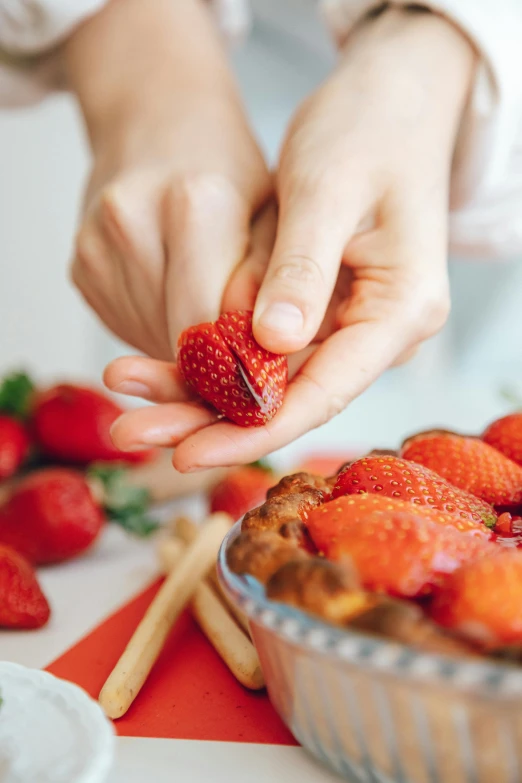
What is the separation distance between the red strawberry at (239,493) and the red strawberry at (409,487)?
442 mm

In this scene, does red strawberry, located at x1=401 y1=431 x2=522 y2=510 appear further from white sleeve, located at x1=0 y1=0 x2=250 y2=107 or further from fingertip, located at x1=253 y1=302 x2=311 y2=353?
white sleeve, located at x1=0 y1=0 x2=250 y2=107

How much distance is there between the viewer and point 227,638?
0.58m

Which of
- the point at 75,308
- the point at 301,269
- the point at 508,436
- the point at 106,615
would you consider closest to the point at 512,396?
the point at 508,436

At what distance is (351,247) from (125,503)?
17.2 inches

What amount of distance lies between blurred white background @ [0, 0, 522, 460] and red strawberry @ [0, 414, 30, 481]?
109 cm

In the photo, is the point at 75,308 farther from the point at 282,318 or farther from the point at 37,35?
the point at 282,318

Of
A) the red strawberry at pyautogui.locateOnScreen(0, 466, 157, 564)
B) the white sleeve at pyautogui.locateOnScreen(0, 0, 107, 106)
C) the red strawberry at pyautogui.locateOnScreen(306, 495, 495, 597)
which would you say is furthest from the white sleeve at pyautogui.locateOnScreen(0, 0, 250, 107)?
the red strawberry at pyautogui.locateOnScreen(306, 495, 495, 597)

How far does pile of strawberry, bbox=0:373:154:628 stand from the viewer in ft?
2.19

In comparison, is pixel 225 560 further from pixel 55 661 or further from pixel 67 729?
pixel 55 661

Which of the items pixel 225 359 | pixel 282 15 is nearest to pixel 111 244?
pixel 225 359

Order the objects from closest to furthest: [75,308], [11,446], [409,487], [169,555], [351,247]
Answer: [409,487] < [351,247] < [169,555] < [11,446] < [75,308]

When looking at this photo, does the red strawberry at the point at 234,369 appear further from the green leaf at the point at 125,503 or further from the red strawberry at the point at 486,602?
the green leaf at the point at 125,503

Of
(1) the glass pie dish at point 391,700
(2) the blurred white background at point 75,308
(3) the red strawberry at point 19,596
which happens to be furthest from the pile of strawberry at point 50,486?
(2) the blurred white background at point 75,308

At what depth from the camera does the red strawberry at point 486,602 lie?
1.07 ft
